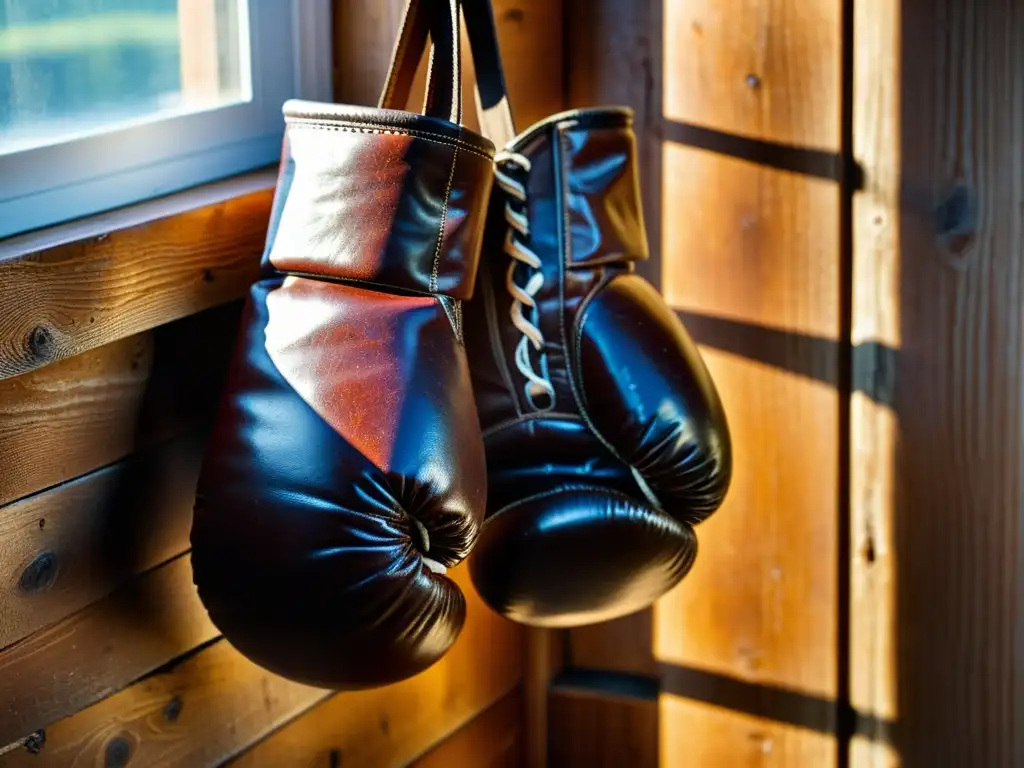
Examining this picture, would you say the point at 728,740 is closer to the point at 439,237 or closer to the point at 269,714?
the point at 269,714

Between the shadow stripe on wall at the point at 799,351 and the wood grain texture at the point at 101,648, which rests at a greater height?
the shadow stripe on wall at the point at 799,351

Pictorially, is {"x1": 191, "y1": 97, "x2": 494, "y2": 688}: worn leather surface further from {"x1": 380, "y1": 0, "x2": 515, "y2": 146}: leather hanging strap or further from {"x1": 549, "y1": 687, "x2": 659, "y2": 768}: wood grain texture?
{"x1": 549, "y1": 687, "x2": 659, "y2": 768}: wood grain texture

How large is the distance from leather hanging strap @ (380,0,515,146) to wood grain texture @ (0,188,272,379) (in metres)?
0.21

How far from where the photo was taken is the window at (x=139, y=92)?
3.94 feet

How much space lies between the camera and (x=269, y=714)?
1.43 metres

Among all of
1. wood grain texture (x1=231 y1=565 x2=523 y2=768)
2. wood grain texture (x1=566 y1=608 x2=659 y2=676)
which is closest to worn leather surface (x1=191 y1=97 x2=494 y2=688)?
wood grain texture (x1=231 y1=565 x2=523 y2=768)

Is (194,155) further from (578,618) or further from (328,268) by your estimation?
(578,618)

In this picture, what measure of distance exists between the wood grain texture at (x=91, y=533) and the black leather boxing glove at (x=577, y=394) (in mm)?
304

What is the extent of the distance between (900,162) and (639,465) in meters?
0.62

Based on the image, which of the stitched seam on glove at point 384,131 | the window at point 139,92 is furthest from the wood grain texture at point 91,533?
the stitched seam on glove at point 384,131

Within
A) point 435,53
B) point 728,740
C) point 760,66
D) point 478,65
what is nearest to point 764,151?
point 760,66

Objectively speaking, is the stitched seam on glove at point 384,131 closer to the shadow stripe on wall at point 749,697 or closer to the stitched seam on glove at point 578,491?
the stitched seam on glove at point 578,491

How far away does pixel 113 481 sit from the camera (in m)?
1.20

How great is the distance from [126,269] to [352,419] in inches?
11.1
